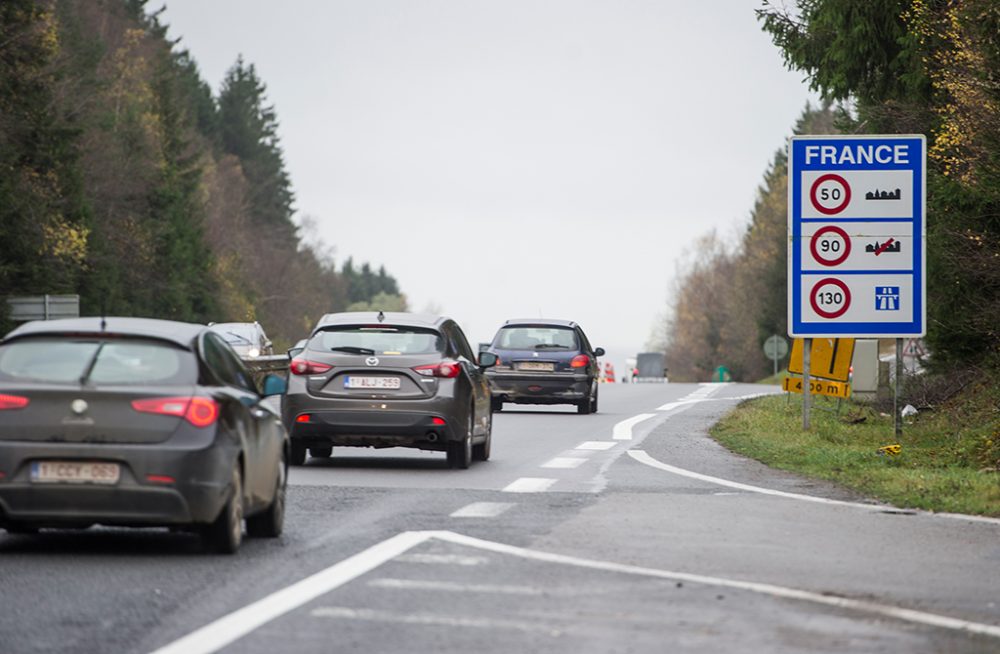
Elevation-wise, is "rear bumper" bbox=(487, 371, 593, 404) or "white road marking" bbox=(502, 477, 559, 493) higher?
"rear bumper" bbox=(487, 371, 593, 404)

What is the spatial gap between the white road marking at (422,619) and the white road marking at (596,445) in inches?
595

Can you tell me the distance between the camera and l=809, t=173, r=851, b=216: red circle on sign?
2409 cm

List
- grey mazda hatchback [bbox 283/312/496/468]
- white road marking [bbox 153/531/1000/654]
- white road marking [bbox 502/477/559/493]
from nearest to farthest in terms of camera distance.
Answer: white road marking [bbox 153/531/1000/654]
white road marking [bbox 502/477/559/493]
grey mazda hatchback [bbox 283/312/496/468]

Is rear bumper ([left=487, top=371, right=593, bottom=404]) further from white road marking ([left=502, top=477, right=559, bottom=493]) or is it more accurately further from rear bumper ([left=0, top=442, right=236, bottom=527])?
rear bumper ([left=0, top=442, right=236, bottom=527])

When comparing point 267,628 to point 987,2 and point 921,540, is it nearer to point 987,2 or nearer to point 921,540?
point 921,540

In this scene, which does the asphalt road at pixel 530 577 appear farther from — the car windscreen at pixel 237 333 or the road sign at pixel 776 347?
→ the road sign at pixel 776 347

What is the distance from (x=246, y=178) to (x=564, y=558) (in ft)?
410

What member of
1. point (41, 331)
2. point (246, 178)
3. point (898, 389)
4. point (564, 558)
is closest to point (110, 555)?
point (41, 331)

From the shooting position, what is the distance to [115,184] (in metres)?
77.9

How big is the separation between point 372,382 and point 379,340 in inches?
21.4

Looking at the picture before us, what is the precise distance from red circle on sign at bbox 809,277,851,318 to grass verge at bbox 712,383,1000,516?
159cm

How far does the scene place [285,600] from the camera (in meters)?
9.30

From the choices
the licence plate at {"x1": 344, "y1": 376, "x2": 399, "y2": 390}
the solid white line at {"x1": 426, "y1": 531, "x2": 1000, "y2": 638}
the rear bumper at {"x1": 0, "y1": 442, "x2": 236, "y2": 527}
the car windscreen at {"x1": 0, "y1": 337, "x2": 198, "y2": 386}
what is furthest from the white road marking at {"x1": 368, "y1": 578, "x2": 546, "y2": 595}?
the licence plate at {"x1": 344, "y1": 376, "x2": 399, "y2": 390}

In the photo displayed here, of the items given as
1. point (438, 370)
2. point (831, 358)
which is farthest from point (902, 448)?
point (831, 358)
